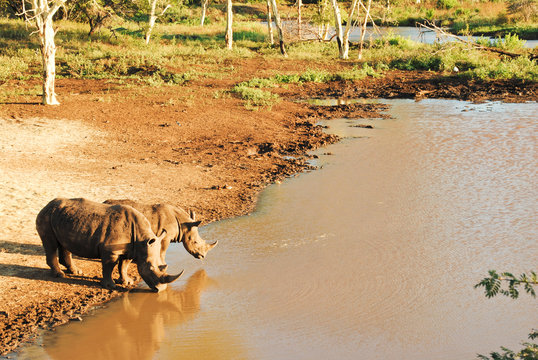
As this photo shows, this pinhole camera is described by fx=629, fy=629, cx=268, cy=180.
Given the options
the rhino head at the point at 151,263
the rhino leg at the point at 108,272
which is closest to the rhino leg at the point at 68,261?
the rhino leg at the point at 108,272

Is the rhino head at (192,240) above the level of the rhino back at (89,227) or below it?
below

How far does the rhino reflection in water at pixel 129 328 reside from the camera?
6.65 meters

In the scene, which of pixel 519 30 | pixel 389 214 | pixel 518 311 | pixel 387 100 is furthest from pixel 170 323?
pixel 519 30

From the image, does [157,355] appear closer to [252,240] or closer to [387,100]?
[252,240]

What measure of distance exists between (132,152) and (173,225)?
6.24 meters

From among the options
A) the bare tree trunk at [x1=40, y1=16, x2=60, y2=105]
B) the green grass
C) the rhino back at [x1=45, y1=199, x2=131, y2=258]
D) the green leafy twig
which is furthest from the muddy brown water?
the green grass

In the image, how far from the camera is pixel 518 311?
7.59 meters

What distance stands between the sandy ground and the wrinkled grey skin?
3.28 feet

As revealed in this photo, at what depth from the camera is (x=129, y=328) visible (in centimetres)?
716

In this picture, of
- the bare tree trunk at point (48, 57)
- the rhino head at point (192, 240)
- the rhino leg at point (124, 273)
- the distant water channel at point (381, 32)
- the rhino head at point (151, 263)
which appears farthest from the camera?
the distant water channel at point (381, 32)

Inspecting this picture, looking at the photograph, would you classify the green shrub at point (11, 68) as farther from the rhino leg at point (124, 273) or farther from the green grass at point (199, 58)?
the rhino leg at point (124, 273)

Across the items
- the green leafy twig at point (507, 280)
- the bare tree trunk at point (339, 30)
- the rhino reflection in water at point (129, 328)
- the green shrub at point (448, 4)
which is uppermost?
the green shrub at point (448, 4)

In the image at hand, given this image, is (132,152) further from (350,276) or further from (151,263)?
(350,276)

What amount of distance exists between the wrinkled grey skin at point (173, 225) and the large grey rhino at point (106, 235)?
1.70 ft
